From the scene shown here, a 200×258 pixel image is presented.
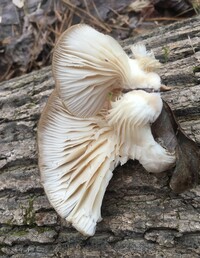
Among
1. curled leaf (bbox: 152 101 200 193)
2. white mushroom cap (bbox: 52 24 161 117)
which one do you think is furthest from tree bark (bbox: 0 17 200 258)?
white mushroom cap (bbox: 52 24 161 117)

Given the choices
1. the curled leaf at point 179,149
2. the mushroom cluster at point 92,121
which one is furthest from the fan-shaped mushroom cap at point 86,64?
the curled leaf at point 179,149

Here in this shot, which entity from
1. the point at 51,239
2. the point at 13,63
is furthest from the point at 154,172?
the point at 13,63

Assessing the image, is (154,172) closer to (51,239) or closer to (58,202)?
(58,202)

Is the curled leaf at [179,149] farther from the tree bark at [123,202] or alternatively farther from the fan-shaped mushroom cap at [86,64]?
the fan-shaped mushroom cap at [86,64]

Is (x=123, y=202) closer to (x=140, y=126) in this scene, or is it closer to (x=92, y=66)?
(x=140, y=126)

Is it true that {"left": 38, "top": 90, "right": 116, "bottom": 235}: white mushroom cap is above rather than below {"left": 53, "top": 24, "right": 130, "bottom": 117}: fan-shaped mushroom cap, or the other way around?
below

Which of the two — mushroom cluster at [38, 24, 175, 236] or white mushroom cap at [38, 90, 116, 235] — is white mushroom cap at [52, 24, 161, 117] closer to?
mushroom cluster at [38, 24, 175, 236]
